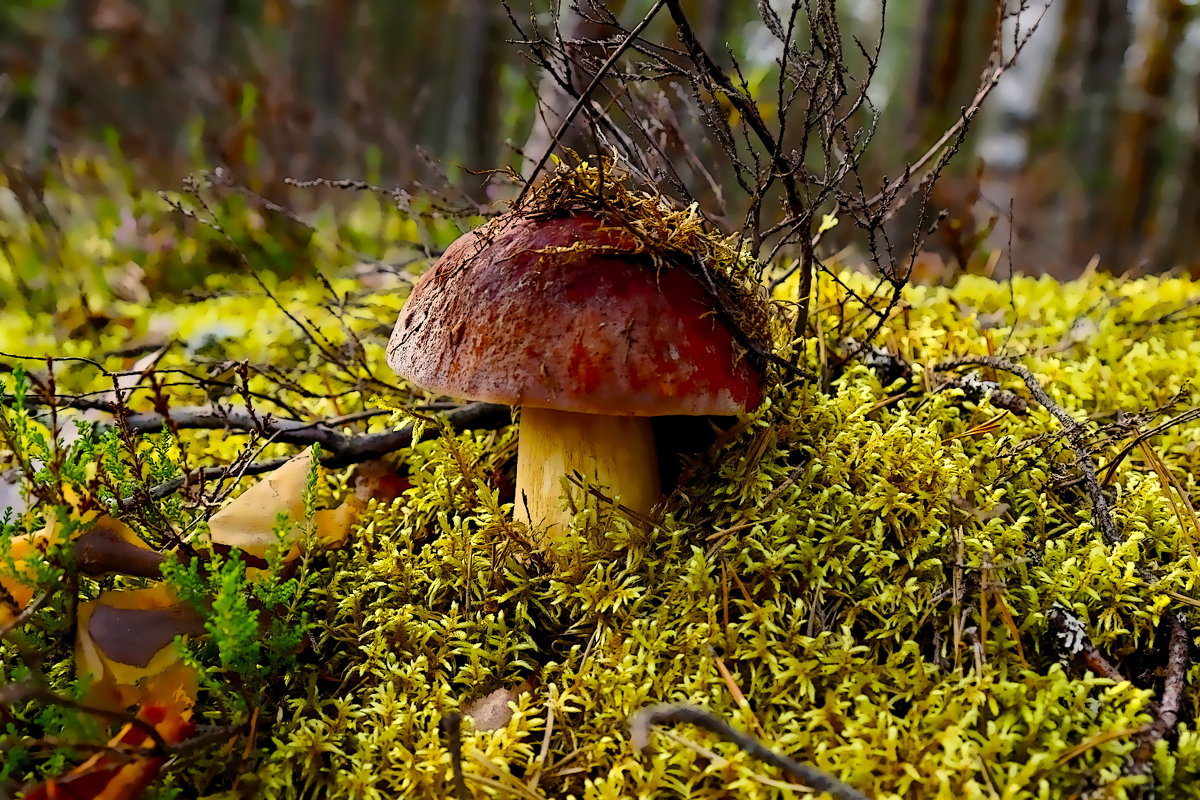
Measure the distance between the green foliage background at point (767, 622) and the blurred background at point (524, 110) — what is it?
0.83 metres

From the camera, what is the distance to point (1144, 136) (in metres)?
9.62

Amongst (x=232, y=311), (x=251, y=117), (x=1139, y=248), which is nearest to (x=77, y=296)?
(x=232, y=311)

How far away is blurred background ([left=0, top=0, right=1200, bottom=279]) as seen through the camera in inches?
183

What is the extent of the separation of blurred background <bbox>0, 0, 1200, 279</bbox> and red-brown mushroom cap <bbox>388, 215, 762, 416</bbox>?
1.70 ft

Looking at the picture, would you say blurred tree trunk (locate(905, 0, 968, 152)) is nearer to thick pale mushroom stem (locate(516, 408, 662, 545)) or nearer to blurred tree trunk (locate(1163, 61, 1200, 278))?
blurred tree trunk (locate(1163, 61, 1200, 278))

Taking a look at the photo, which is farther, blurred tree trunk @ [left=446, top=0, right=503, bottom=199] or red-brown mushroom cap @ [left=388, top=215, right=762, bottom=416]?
blurred tree trunk @ [left=446, top=0, right=503, bottom=199]

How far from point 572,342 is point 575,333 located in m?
0.02

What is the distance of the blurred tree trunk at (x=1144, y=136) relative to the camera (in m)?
9.10

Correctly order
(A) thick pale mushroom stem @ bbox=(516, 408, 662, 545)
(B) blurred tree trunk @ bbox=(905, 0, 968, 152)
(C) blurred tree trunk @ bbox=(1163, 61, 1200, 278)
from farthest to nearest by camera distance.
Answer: (C) blurred tree trunk @ bbox=(1163, 61, 1200, 278) → (B) blurred tree trunk @ bbox=(905, 0, 968, 152) → (A) thick pale mushroom stem @ bbox=(516, 408, 662, 545)

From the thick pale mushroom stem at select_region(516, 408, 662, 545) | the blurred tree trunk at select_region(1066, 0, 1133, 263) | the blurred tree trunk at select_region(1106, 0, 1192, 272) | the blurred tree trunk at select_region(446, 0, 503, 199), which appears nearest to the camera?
the thick pale mushroom stem at select_region(516, 408, 662, 545)

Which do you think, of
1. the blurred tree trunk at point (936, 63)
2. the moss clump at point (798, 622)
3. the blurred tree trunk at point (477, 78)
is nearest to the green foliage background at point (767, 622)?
the moss clump at point (798, 622)

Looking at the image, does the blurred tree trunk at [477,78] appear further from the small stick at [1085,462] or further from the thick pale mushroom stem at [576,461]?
the small stick at [1085,462]

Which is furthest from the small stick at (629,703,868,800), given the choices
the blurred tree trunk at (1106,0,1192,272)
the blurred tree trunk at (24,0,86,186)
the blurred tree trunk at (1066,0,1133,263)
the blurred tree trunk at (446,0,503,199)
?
the blurred tree trunk at (1066,0,1133,263)

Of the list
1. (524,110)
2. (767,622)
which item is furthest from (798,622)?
(524,110)
